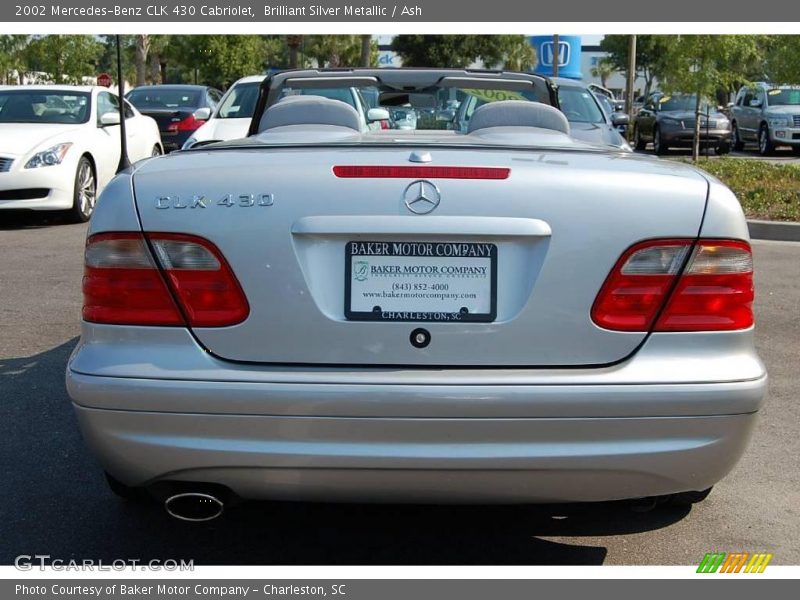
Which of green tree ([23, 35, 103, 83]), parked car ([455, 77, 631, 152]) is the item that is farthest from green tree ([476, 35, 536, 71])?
parked car ([455, 77, 631, 152])

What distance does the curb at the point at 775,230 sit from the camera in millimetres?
11219

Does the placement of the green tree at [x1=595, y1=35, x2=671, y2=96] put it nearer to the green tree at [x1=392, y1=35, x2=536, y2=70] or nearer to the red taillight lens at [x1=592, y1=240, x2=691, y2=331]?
the green tree at [x1=392, y1=35, x2=536, y2=70]

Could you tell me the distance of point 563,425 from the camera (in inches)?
113

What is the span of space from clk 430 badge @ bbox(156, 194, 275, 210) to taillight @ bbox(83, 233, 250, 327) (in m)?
0.09

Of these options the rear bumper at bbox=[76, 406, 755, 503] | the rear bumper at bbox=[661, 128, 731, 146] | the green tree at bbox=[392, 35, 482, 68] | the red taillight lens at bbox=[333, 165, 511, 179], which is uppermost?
the green tree at bbox=[392, 35, 482, 68]

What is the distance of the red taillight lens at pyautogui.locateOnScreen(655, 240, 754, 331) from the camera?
3.00 meters

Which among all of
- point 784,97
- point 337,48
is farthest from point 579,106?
point 337,48

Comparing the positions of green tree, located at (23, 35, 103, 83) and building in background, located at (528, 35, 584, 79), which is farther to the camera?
building in background, located at (528, 35, 584, 79)

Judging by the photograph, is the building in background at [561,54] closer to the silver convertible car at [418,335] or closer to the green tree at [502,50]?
the green tree at [502,50]

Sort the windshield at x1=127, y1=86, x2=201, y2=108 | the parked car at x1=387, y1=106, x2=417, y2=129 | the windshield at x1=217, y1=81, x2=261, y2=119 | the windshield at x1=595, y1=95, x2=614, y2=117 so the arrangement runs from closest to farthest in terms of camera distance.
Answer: the parked car at x1=387, y1=106, x2=417, y2=129, the windshield at x1=217, y1=81, x2=261, y2=119, the windshield at x1=595, y1=95, x2=614, y2=117, the windshield at x1=127, y1=86, x2=201, y2=108

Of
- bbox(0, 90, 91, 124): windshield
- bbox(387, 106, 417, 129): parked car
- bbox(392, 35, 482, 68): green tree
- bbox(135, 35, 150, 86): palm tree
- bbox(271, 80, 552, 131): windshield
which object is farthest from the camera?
bbox(392, 35, 482, 68): green tree

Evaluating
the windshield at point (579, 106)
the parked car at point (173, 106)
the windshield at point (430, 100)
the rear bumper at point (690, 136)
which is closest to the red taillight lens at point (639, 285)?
the windshield at point (430, 100)

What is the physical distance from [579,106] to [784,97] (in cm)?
1312
